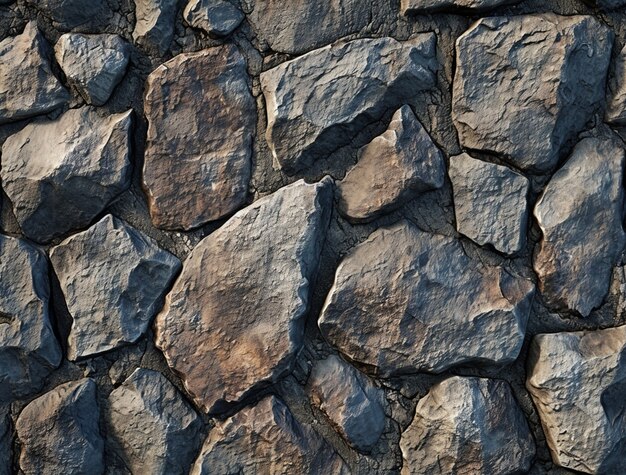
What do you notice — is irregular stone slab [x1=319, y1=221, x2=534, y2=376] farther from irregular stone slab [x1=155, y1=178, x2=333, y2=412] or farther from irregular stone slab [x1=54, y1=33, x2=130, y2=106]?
irregular stone slab [x1=54, y1=33, x2=130, y2=106]

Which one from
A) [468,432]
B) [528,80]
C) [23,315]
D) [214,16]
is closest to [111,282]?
[23,315]

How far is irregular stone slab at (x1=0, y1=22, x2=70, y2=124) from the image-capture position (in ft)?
3.93

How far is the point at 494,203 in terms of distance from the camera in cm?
117

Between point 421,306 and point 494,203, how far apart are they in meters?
0.21

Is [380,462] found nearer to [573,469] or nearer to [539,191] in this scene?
[573,469]

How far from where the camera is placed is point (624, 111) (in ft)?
3.88

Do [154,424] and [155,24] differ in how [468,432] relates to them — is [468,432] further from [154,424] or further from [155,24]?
[155,24]

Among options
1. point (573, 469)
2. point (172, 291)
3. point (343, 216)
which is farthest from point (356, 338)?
point (573, 469)

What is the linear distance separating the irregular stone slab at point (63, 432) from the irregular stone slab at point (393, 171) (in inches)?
21.7

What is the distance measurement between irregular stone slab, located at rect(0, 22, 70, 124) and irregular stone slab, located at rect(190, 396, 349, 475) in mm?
621

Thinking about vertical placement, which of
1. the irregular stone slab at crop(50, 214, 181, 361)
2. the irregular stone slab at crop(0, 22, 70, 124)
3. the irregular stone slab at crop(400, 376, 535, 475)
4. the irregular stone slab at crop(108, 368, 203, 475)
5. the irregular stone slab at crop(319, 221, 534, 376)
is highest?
the irregular stone slab at crop(0, 22, 70, 124)

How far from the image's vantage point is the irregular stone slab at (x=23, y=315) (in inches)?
47.2

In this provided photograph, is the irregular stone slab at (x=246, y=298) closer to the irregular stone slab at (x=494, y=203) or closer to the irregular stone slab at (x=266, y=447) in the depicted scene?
the irregular stone slab at (x=266, y=447)

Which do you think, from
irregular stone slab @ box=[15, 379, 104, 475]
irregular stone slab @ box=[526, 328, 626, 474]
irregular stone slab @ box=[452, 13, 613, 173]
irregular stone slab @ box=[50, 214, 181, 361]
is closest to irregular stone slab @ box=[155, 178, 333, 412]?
irregular stone slab @ box=[50, 214, 181, 361]
